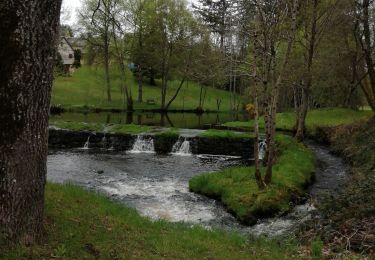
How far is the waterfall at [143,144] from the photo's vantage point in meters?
30.2

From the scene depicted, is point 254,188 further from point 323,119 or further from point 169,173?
point 323,119

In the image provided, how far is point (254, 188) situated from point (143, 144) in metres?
15.3

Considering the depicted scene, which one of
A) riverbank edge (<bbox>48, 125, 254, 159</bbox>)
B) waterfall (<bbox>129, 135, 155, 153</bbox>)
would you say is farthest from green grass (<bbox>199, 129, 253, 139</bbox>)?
waterfall (<bbox>129, 135, 155, 153</bbox>)

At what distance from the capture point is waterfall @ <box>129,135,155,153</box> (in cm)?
3016

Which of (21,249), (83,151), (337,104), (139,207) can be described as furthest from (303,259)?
(337,104)

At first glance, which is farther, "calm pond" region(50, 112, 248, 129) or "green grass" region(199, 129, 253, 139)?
"calm pond" region(50, 112, 248, 129)

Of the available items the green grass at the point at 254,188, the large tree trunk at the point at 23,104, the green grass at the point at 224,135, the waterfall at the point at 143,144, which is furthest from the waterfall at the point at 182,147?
the large tree trunk at the point at 23,104

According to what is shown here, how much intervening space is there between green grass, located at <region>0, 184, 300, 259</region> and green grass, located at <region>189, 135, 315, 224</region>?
3.92 m

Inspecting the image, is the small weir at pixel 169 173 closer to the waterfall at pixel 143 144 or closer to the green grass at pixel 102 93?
the waterfall at pixel 143 144

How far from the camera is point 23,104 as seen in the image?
6.04m

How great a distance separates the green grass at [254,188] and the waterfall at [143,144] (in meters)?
11.0

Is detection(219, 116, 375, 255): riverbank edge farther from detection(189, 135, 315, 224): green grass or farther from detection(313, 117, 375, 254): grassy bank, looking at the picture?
detection(189, 135, 315, 224): green grass

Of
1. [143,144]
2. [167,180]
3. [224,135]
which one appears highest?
[224,135]

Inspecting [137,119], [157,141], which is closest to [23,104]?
[157,141]
